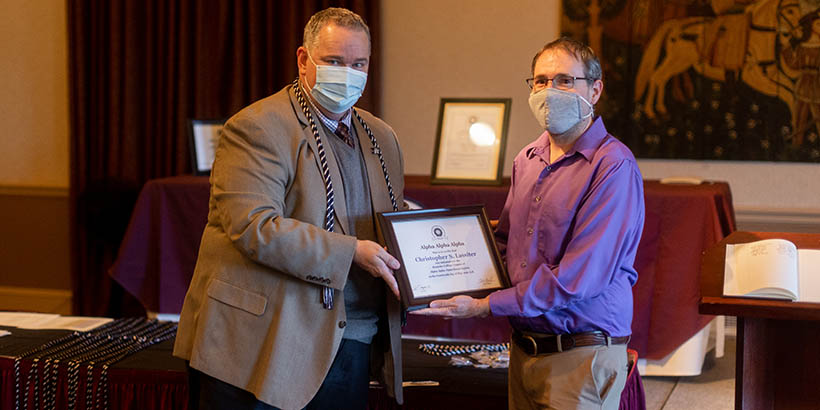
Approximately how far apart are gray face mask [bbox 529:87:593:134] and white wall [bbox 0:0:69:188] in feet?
14.9

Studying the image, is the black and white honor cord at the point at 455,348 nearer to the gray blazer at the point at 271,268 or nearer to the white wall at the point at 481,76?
the gray blazer at the point at 271,268

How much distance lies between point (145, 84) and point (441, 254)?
3861mm

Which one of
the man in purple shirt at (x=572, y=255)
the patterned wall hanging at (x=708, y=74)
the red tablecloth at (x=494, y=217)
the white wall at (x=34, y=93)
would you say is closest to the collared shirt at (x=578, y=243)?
the man in purple shirt at (x=572, y=255)

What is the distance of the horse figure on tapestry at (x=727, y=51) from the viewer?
186 inches

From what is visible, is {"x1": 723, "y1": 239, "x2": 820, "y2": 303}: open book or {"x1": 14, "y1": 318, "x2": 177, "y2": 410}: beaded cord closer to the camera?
{"x1": 723, "y1": 239, "x2": 820, "y2": 303}: open book

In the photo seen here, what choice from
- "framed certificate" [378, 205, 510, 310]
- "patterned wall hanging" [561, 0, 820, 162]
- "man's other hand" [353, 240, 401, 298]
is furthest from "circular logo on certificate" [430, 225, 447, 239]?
"patterned wall hanging" [561, 0, 820, 162]

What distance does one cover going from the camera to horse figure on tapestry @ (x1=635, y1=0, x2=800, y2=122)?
4734mm

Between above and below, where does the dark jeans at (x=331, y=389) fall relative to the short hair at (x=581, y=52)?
below

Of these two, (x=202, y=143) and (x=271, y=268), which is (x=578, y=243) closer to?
(x=271, y=268)

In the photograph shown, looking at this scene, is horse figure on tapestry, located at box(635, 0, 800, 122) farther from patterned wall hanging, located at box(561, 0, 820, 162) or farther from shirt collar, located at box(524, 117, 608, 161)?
shirt collar, located at box(524, 117, 608, 161)

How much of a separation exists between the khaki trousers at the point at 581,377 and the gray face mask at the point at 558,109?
0.55m

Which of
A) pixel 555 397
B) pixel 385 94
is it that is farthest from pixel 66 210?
pixel 555 397

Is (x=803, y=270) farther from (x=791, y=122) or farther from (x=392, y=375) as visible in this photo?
(x=791, y=122)

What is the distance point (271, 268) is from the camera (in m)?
2.14
